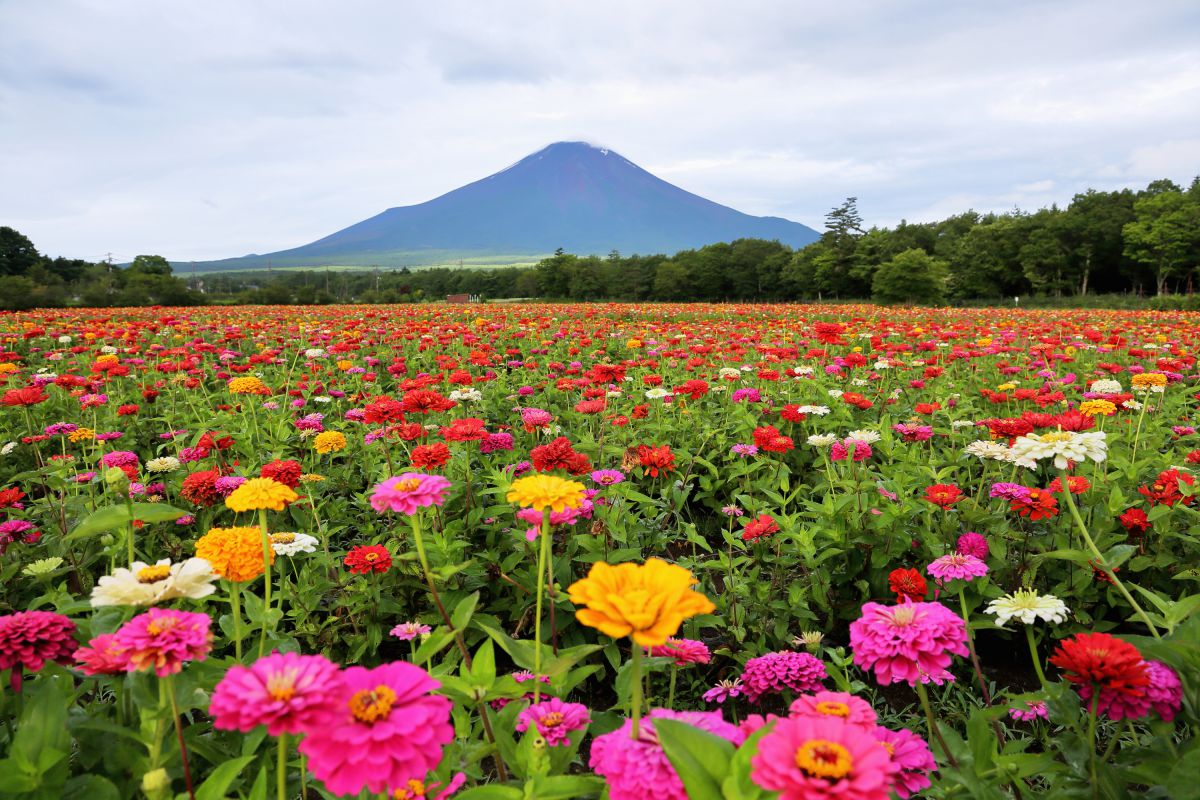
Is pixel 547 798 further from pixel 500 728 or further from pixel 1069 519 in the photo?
pixel 1069 519

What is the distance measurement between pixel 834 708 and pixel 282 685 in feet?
2.87

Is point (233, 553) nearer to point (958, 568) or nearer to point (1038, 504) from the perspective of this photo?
point (958, 568)

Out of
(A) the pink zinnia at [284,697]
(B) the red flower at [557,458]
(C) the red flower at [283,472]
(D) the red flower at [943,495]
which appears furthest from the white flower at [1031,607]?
(C) the red flower at [283,472]

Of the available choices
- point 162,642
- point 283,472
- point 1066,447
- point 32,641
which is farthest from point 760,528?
point 32,641

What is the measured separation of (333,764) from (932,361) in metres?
7.98

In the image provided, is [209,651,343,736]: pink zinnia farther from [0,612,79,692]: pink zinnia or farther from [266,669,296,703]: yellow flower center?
[0,612,79,692]: pink zinnia

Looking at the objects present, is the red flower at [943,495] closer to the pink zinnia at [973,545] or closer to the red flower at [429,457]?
the pink zinnia at [973,545]

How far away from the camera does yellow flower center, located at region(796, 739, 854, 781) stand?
72 cm

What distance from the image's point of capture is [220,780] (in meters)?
1.06

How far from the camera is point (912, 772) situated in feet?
4.28

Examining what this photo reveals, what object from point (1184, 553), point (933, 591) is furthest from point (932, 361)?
point (933, 591)

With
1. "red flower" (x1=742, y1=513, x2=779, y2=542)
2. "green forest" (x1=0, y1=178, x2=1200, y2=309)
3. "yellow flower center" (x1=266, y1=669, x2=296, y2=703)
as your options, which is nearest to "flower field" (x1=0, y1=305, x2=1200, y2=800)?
"yellow flower center" (x1=266, y1=669, x2=296, y2=703)

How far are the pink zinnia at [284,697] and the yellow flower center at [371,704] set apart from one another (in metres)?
0.02

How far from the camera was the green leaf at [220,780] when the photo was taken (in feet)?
3.43
